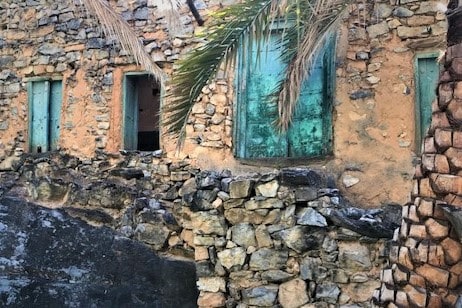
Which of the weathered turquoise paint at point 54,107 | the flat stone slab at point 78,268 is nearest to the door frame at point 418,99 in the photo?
the flat stone slab at point 78,268

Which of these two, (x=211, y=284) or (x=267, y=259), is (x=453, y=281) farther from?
(x=211, y=284)

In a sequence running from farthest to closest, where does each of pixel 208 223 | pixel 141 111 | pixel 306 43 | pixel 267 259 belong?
pixel 141 111 < pixel 208 223 < pixel 267 259 < pixel 306 43

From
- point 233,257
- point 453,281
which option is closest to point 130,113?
point 233,257

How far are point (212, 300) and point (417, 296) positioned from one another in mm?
2727

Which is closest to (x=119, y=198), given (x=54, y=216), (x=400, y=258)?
(x=54, y=216)

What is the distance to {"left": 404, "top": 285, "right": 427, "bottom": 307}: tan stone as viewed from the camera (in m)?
2.62

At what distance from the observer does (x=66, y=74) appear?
732cm

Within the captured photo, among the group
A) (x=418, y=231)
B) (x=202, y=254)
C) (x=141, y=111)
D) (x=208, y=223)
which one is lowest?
(x=202, y=254)

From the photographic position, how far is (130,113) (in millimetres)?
7254

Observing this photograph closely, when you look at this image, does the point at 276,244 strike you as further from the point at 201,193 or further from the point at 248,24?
the point at 248,24

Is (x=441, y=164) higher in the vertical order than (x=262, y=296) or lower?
higher

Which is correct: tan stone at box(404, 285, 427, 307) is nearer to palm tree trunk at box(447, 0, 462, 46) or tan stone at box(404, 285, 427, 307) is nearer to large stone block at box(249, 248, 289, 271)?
palm tree trunk at box(447, 0, 462, 46)

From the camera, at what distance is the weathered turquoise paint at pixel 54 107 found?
24.6 ft

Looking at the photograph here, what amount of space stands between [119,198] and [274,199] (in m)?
2.41
